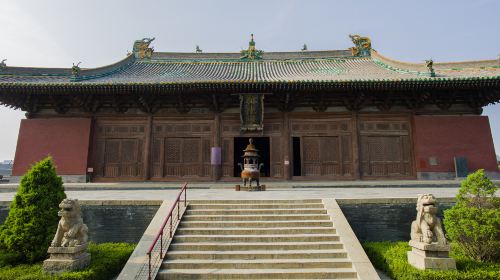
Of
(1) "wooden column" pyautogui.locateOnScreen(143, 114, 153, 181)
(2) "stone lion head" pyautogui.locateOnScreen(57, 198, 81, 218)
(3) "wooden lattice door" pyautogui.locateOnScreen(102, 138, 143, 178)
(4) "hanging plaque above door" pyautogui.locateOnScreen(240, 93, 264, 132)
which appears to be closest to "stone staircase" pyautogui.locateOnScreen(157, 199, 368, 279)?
(2) "stone lion head" pyautogui.locateOnScreen(57, 198, 81, 218)

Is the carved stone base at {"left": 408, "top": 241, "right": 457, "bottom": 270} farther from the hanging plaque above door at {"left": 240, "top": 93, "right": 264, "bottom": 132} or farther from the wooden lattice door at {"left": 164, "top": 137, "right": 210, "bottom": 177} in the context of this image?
the wooden lattice door at {"left": 164, "top": 137, "right": 210, "bottom": 177}

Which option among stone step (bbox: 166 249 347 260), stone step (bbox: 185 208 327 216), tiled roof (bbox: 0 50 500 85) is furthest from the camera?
tiled roof (bbox: 0 50 500 85)

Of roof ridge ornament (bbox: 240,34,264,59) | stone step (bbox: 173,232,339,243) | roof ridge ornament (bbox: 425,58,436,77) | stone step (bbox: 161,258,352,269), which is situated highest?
roof ridge ornament (bbox: 240,34,264,59)

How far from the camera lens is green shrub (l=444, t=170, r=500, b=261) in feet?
18.6

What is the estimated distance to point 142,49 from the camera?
20672 mm

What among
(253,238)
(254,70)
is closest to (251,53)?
(254,70)

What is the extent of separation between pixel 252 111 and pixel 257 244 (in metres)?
9.07

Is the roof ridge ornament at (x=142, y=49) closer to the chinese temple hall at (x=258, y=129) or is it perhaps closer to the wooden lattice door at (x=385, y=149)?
the chinese temple hall at (x=258, y=129)

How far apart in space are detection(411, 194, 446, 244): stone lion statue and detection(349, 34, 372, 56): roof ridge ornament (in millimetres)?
16405

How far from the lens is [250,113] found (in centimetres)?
1478

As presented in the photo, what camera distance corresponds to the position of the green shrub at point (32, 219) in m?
5.95

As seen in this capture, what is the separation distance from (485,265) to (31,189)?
9.07m

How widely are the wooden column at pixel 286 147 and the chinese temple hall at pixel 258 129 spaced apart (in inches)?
2.0

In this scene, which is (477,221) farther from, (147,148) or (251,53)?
(251,53)
